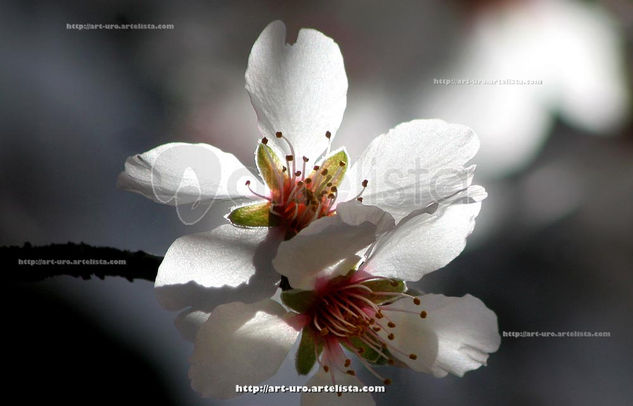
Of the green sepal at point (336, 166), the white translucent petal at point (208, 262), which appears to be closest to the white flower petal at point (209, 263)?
the white translucent petal at point (208, 262)

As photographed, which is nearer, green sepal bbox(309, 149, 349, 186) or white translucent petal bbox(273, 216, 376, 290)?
white translucent petal bbox(273, 216, 376, 290)

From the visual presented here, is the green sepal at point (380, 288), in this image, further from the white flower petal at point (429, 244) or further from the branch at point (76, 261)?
the branch at point (76, 261)

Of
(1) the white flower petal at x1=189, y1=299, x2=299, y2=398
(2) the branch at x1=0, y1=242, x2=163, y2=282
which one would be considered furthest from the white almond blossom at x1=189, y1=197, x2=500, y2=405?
(2) the branch at x1=0, y1=242, x2=163, y2=282

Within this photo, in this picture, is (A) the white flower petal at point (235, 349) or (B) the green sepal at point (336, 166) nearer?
(A) the white flower petal at point (235, 349)

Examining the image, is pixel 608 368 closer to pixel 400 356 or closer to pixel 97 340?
pixel 400 356

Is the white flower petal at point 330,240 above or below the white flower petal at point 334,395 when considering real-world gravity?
above

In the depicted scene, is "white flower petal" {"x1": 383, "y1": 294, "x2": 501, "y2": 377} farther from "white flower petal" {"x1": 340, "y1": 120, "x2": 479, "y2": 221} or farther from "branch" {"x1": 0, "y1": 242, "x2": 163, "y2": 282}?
"branch" {"x1": 0, "y1": 242, "x2": 163, "y2": 282}

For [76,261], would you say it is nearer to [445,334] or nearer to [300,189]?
[300,189]
